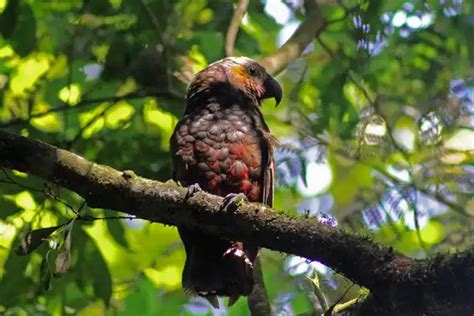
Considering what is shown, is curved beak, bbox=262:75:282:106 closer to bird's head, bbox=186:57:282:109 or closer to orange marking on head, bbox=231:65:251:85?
bird's head, bbox=186:57:282:109

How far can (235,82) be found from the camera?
4.23 m

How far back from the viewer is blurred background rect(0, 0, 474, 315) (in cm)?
404

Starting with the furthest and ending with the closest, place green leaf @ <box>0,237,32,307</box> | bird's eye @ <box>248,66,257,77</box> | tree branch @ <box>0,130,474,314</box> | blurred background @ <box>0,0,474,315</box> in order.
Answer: bird's eye @ <box>248,66,257,77</box> → blurred background @ <box>0,0,474,315</box> → green leaf @ <box>0,237,32,307</box> → tree branch @ <box>0,130,474,314</box>

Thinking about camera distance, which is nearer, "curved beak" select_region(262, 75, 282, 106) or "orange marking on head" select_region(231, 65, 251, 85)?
"orange marking on head" select_region(231, 65, 251, 85)

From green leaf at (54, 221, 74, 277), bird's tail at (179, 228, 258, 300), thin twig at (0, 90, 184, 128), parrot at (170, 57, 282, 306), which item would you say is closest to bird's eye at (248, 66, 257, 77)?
parrot at (170, 57, 282, 306)

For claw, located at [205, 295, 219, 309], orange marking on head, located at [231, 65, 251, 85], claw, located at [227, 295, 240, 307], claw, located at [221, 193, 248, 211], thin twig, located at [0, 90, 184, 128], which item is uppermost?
claw, located at [221, 193, 248, 211]

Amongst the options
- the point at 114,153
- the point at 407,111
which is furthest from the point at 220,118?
the point at 407,111

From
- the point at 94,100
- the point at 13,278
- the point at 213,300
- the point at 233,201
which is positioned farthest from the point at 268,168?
the point at 13,278

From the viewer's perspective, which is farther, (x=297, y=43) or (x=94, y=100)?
(x=297, y=43)

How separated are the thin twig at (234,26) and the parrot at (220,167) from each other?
35 centimetres

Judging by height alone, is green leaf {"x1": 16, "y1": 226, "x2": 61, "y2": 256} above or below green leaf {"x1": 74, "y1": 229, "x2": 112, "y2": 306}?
above

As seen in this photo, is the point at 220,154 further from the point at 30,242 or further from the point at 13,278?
the point at 30,242

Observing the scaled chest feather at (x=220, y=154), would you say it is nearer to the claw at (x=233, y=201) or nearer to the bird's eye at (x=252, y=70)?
the bird's eye at (x=252, y=70)

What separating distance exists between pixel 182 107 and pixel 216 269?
1.20m
